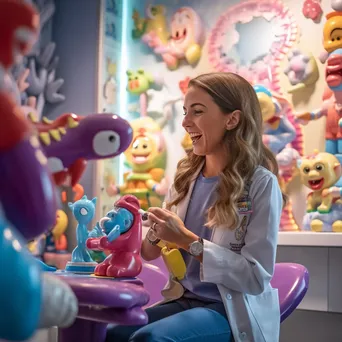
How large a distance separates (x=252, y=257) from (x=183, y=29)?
5.94 ft

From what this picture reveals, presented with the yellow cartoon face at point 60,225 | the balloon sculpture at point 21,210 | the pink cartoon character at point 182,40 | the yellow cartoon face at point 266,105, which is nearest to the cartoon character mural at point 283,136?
the yellow cartoon face at point 266,105

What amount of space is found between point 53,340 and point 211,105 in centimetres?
112

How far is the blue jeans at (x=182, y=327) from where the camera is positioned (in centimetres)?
126

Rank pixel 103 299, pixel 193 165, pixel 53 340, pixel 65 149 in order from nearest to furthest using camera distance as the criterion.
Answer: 1. pixel 65 149
2. pixel 103 299
3. pixel 193 165
4. pixel 53 340

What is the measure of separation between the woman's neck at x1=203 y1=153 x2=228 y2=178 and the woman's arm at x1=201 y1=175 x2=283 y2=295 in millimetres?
170

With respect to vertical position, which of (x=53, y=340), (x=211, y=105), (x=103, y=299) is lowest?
(x=53, y=340)

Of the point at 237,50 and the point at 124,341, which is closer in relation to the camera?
the point at 124,341

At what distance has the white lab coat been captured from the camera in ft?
4.39

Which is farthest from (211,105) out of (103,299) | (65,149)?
(65,149)

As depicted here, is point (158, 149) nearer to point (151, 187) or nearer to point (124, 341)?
point (151, 187)

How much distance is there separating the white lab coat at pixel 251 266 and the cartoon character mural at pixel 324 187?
0.94 metres

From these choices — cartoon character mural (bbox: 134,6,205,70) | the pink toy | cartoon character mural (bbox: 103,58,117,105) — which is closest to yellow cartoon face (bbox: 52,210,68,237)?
cartoon character mural (bbox: 103,58,117,105)

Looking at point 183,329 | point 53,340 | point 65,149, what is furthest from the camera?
point 53,340

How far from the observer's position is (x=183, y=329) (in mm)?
1286
